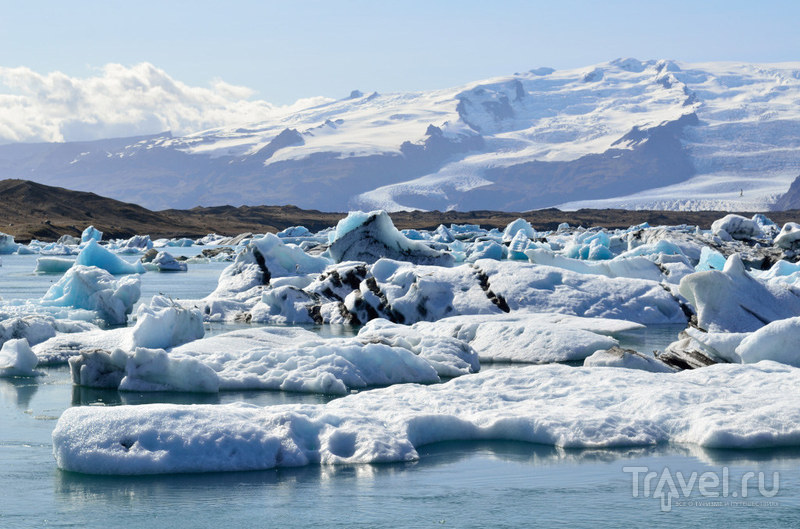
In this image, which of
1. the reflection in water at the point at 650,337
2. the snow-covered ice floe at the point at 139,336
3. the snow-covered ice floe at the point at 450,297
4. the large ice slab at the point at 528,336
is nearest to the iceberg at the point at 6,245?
the snow-covered ice floe at the point at 450,297

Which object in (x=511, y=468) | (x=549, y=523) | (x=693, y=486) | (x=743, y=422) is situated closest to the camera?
(x=549, y=523)

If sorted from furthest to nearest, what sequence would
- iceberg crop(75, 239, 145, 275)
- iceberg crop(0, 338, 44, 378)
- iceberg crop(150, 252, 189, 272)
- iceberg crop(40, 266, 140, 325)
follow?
1. iceberg crop(150, 252, 189, 272)
2. iceberg crop(75, 239, 145, 275)
3. iceberg crop(40, 266, 140, 325)
4. iceberg crop(0, 338, 44, 378)

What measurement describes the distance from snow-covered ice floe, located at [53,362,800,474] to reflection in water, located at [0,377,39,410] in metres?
2.58

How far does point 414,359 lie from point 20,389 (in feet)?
13.0

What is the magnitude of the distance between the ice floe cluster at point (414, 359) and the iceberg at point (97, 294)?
4 cm

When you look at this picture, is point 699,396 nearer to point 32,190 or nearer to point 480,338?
point 480,338

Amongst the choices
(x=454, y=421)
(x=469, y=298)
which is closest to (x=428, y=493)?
(x=454, y=421)

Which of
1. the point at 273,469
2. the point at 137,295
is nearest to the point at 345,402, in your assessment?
the point at 273,469

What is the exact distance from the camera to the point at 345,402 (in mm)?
7973

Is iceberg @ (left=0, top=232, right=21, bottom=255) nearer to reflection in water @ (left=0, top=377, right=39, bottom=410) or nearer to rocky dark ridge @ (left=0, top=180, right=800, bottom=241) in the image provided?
rocky dark ridge @ (left=0, top=180, right=800, bottom=241)

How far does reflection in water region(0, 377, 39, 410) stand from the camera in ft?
28.6

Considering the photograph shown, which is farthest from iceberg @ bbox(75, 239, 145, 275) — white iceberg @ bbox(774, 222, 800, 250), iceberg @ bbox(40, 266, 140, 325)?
white iceberg @ bbox(774, 222, 800, 250)

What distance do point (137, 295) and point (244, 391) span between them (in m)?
7.37

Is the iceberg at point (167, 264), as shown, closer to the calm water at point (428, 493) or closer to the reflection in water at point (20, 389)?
the reflection in water at point (20, 389)
